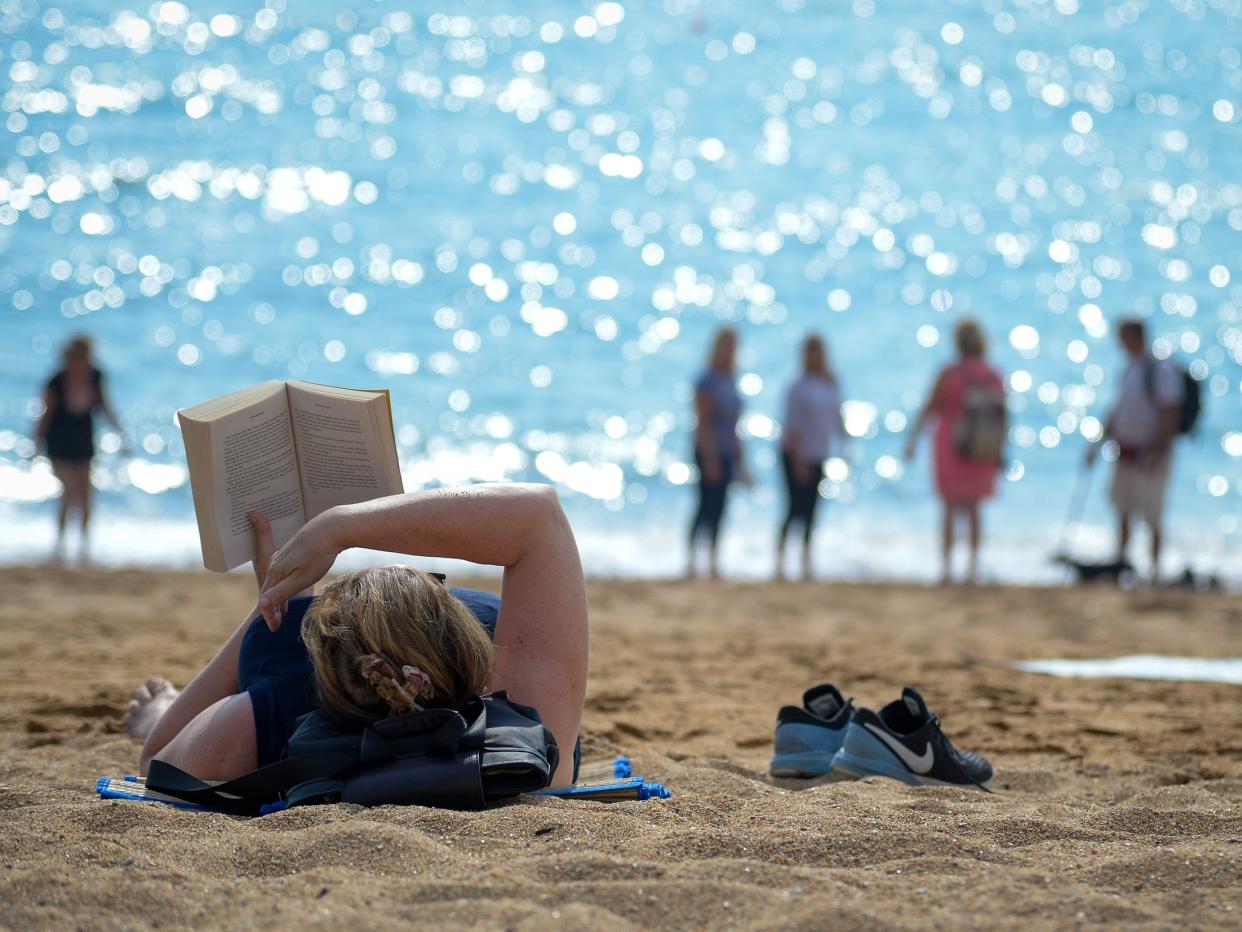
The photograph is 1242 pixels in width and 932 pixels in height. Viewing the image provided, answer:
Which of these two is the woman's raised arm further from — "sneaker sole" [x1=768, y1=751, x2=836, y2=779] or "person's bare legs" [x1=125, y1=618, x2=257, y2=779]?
"sneaker sole" [x1=768, y1=751, x2=836, y2=779]

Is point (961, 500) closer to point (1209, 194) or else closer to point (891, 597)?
point (891, 597)

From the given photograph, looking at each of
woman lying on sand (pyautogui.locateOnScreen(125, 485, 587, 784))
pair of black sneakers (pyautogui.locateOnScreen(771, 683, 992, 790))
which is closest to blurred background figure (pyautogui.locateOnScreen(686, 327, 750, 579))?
pair of black sneakers (pyautogui.locateOnScreen(771, 683, 992, 790))

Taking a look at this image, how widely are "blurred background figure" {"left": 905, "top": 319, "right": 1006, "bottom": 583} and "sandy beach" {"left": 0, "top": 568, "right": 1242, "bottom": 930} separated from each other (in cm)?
364

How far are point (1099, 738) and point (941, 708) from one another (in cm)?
61

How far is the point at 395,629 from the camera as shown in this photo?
8.56 ft

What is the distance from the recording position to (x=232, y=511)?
288 centimetres

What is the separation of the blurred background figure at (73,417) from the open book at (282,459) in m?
6.92

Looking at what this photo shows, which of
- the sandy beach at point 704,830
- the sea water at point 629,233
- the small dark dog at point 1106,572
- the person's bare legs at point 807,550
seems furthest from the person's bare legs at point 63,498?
the small dark dog at point 1106,572

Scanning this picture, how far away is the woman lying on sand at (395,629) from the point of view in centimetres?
263

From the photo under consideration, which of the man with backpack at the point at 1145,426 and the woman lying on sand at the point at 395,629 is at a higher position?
the man with backpack at the point at 1145,426

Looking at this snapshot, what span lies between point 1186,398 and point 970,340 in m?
1.42

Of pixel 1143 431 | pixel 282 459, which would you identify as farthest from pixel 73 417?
pixel 1143 431

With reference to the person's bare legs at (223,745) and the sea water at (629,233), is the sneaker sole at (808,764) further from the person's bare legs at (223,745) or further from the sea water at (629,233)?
the sea water at (629,233)

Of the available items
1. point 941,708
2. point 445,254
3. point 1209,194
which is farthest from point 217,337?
point 1209,194
